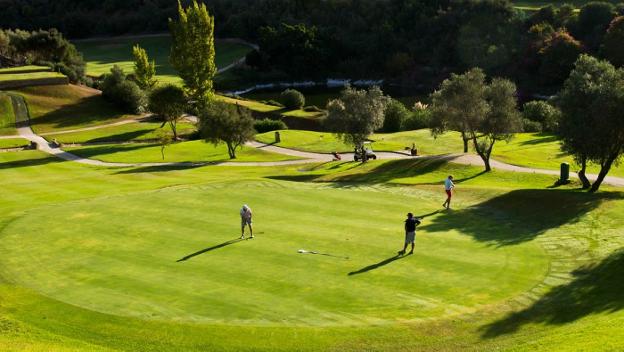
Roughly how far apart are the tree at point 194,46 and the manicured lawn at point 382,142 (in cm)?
1777

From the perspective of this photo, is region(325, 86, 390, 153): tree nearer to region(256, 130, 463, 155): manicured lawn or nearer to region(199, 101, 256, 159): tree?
region(256, 130, 463, 155): manicured lawn

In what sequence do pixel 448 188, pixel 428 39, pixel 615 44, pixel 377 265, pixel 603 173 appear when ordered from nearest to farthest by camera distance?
pixel 377 265, pixel 448 188, pixel 603 173, pixel 615 44, pixel 428 39

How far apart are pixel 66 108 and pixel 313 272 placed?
322ft

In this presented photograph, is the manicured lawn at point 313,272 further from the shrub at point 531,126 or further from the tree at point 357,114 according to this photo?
the shrub at point 531,126

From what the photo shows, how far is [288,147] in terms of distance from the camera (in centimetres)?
8969

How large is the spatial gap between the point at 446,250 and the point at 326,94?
402 feet

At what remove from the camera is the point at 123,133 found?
10656 centimetres

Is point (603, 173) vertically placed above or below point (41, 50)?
below

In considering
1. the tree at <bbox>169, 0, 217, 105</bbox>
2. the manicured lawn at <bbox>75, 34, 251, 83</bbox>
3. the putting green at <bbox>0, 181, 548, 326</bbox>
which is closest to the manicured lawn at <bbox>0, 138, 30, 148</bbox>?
the tree at <bbox>169, 0, 217, 105</bbox>

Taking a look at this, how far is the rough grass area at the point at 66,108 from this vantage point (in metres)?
110

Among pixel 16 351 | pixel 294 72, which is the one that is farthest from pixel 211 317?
pixel 294 72

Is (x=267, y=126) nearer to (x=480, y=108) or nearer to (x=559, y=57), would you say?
(x=480, y=108)

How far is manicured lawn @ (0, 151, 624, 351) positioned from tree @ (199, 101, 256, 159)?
32.4 m

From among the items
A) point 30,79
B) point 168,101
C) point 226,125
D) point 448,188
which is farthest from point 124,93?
point 448,188
